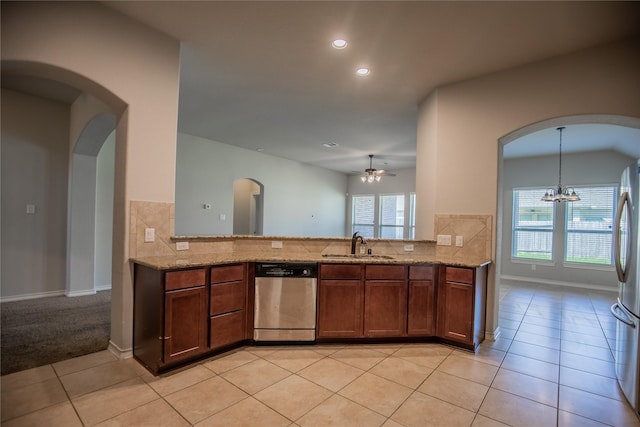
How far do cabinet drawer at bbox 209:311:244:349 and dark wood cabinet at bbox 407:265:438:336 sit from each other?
5.58 feet

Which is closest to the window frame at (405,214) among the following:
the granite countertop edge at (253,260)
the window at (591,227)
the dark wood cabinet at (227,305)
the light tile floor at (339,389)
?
the window at (591,227)

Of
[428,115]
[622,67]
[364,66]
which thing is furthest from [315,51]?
[622,67]

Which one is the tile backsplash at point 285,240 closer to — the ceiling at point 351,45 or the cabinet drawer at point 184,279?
the cabinet drawer at point 184,279

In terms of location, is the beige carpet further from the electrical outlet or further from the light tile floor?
the electrical outlet

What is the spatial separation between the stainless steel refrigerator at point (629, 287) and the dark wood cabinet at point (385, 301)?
1.67 metres

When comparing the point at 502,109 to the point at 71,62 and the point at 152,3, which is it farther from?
the point at 71,62

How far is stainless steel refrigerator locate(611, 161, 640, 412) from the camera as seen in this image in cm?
220

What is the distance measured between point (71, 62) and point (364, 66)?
260 cm

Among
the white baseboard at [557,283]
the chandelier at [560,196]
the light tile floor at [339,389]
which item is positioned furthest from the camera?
the white baseboard at [557,283]

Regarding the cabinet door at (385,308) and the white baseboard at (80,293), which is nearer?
the cabinet door at (385,308)

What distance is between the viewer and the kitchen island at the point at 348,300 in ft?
8.68

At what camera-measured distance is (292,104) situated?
451 cm

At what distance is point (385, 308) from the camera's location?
3160 millimetres

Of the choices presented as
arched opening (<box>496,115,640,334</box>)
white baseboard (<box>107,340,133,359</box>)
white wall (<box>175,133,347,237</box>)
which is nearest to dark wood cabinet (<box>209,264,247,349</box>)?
white baseboard (<box>107,340,133,359</box>)
